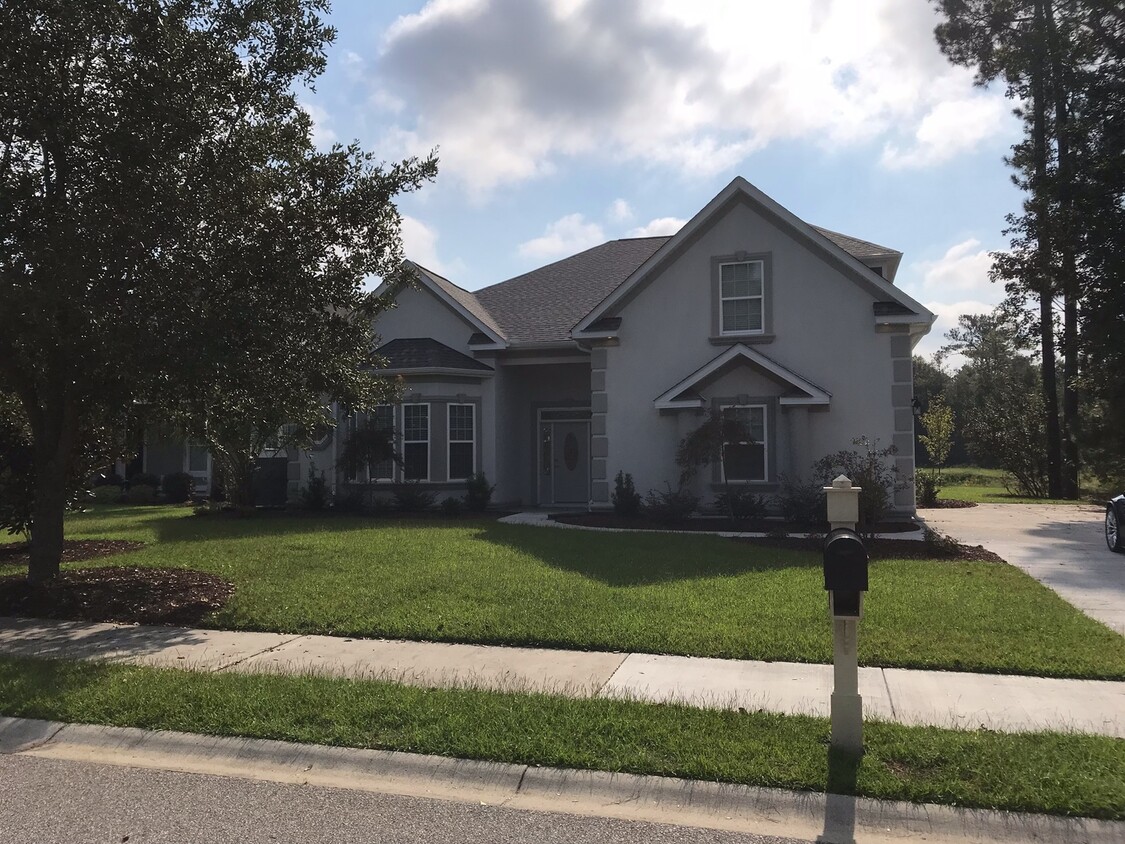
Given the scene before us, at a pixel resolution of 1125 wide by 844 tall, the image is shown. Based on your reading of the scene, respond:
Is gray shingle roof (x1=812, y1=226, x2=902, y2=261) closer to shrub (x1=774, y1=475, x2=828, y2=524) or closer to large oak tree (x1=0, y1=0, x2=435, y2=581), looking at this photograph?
shrub (x1=774, y1=475, x2=828, y2=524)

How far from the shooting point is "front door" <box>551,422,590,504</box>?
22.7 metres

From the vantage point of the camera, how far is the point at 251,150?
30.8 feet

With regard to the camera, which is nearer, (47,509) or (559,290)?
(47,509)

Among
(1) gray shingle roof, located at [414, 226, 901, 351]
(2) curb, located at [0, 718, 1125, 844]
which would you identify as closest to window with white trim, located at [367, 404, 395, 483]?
(1) gray shingle roof, located at [414, 226, 901, 351]

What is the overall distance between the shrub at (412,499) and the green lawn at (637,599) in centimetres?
521

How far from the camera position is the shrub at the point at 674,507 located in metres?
17.9

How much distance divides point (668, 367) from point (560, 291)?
576 centimetres

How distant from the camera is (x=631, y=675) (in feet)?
22.6

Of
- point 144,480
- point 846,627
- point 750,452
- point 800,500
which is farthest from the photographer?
point 144,480

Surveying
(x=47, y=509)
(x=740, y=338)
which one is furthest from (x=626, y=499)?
(x=47, y=509)

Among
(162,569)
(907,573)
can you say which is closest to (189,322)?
(162,569)

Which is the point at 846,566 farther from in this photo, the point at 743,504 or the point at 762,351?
the point at 762,351

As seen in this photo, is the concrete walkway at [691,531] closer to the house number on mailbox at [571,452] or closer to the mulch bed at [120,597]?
the house number on mailbox at [571,452]

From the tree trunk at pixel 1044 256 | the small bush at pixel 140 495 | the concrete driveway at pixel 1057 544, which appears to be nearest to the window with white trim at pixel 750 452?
the concrete driveway at pixel 1057 544
